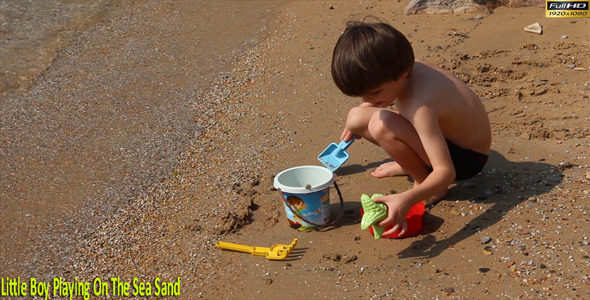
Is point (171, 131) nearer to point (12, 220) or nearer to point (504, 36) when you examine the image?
point (12, 220)

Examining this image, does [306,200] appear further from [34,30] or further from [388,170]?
[34,30]

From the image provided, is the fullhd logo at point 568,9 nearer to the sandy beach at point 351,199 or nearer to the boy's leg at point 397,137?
the sandy beach at point 351,199

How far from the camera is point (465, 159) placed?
357 centimetres

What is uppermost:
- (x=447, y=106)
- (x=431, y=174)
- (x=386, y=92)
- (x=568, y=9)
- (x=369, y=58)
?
(x=369, y=58)

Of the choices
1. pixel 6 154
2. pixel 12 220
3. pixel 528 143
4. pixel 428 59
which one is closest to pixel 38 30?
pixel 6 154

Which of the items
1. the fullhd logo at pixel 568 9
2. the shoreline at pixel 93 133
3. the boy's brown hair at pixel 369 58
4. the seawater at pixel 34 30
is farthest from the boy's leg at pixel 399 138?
the seawater at pixel 34 30

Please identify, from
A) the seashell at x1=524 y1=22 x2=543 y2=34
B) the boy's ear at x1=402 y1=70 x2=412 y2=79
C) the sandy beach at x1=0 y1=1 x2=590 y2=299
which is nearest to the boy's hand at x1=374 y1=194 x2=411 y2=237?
the sandy beach at x1=0 y1=1 x2=590 y2=299

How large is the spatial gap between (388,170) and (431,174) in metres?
0.75

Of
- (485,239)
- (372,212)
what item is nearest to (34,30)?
(372,212)

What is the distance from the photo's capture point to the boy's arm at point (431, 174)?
10.4 ft

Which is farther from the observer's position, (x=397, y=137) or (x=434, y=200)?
(x=434, y=200)

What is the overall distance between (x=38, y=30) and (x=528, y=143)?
5.11 metres

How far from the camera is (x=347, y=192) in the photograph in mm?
3928

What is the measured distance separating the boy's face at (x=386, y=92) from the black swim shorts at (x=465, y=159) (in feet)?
1.55
